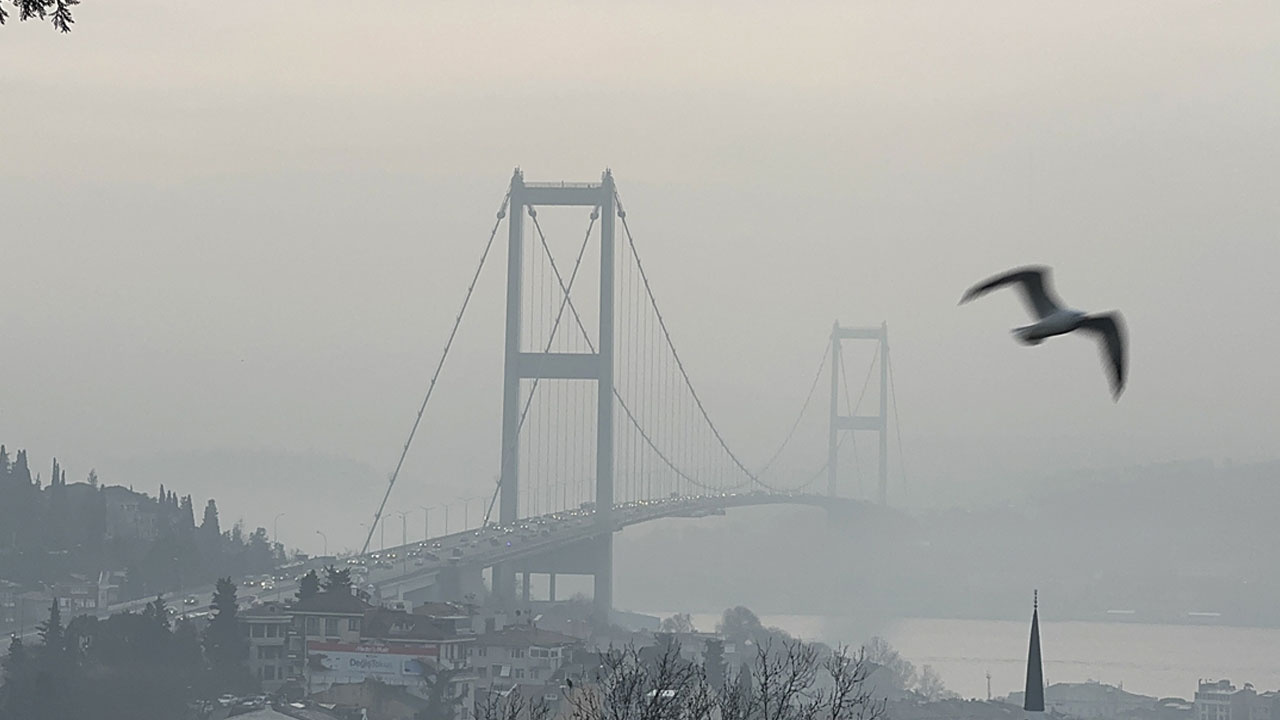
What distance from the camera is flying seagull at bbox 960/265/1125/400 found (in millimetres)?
4215

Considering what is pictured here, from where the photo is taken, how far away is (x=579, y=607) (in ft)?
137

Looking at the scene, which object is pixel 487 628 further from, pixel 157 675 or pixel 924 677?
pixel 924 677

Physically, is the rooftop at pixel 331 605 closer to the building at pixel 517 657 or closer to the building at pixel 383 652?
the building at pixel 383 652

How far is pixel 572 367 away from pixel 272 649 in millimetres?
14572

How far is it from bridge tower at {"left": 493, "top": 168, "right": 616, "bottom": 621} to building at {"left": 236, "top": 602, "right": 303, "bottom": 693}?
29.9 feet

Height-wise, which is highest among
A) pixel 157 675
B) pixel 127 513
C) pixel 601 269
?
pixel 601 269

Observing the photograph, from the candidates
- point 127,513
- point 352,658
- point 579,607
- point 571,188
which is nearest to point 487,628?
point 352,658

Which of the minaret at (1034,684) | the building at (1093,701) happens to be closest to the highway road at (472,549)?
the building at (1093,701)

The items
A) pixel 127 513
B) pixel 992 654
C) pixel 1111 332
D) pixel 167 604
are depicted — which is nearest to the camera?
pixel 1111 332

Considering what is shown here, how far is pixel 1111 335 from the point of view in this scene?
432 cm

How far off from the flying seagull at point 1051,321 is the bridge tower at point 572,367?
36.1 metres

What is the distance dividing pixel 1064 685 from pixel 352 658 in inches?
635

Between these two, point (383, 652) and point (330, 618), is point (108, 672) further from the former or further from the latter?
point (330, 618)

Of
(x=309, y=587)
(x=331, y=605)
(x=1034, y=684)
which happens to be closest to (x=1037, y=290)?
(x=1034, y=684)
